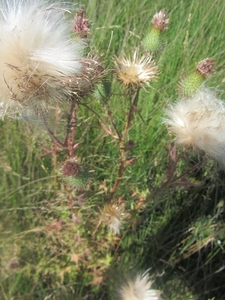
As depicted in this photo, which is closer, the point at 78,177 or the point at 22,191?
the point at 78,177

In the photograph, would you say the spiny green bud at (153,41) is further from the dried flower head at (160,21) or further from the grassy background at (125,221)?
the grassy background at (125,221)

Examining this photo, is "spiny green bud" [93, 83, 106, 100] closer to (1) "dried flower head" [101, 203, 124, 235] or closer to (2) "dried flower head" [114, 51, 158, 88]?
(2) "dried flower head" [114, 51, 158, 88]

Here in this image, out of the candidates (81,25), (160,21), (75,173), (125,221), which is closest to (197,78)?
(160,21)

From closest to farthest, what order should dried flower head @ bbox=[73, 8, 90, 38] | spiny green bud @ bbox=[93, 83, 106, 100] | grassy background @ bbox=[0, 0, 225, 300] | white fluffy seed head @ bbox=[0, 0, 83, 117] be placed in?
1. white fluffy seed head @ bbox=[0, 0, 83, 117]
2. dried flower head @ bbox=[73, 8, 90, 38]
3. spiny green bud @ bbox=[93, 83, 106, 100]
4. grassy background @ bbox=[0, 0, 225, 300]

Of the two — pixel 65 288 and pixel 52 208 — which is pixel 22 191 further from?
pixel 65 288

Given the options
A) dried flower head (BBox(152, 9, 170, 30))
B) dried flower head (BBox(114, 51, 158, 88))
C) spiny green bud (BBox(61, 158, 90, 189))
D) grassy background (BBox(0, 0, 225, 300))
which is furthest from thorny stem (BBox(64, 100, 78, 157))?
dried flower head (BBox(152, 9, 170, 30))

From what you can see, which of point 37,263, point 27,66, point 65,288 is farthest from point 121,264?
point 27,66
